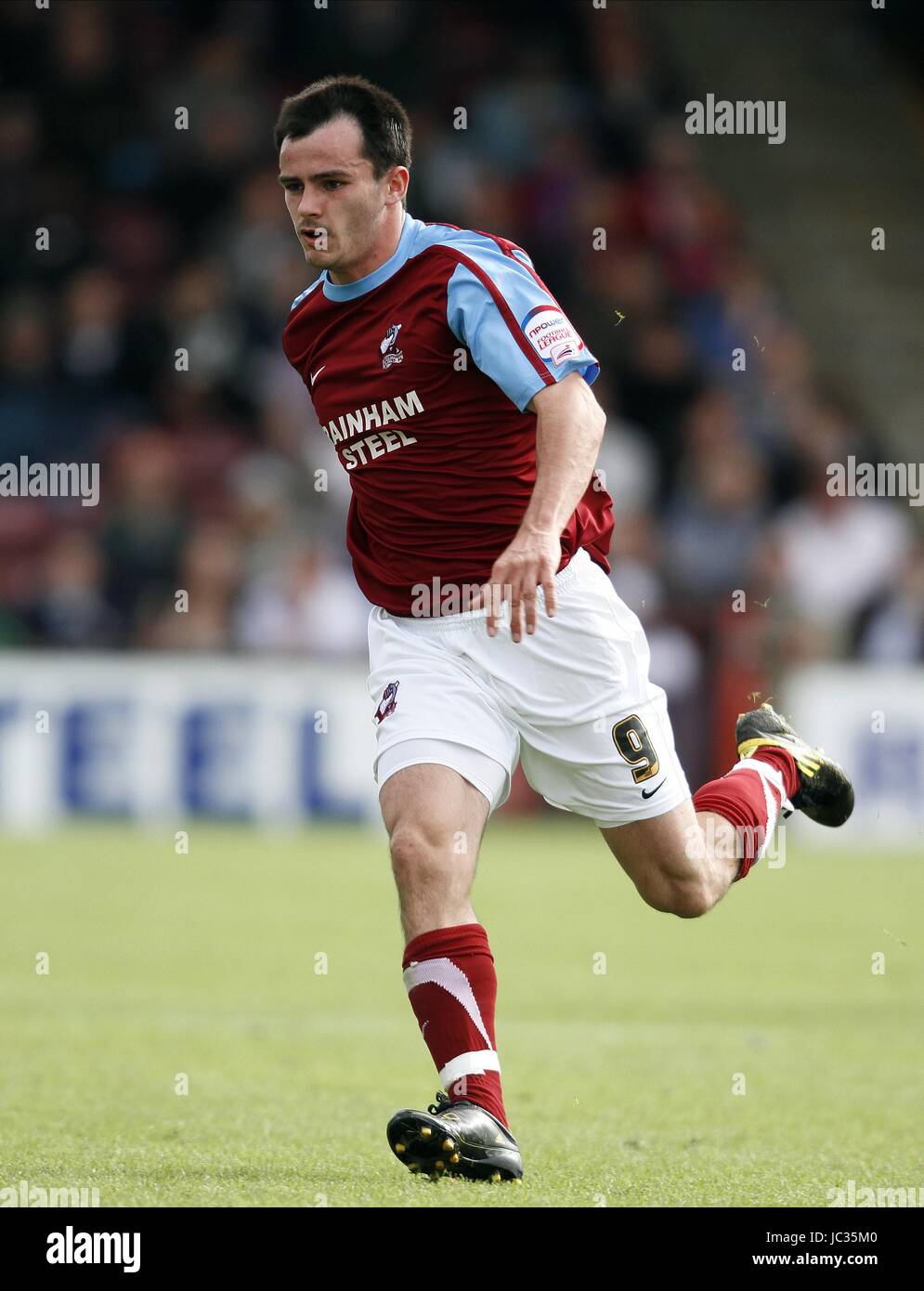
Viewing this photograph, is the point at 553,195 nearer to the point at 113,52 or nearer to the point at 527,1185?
the point at 113,52

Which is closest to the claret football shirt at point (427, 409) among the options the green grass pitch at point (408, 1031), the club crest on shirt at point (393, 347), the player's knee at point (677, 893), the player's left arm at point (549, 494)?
the club crest on shirt at point (393, 347)

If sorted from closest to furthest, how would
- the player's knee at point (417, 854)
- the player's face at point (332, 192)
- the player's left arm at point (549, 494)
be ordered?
the player's left arm at point (549, 494), the player's knee at point (417, 854), the player's face at point (332, 192)

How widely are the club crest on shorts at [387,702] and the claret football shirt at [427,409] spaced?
0.21 m

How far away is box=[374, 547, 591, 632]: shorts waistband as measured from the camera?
4.97 metres

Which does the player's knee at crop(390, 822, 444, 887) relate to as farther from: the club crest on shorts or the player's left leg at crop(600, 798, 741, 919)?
the player's left leg at crop(600, 798, 741, 919)

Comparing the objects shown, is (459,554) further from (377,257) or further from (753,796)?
(753,796)

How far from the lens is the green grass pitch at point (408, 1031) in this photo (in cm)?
469

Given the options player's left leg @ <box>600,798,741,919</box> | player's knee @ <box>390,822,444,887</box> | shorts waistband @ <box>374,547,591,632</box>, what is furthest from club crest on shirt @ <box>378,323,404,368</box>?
player's left leg @ <box>600,798,741,919</box>

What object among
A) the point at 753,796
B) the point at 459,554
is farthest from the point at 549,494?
the point at 753,796

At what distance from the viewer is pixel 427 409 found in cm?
495

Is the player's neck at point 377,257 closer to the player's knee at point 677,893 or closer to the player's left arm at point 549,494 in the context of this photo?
the player's left arm at point 549,494

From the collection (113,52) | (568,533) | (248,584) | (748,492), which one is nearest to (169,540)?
(248,584)
